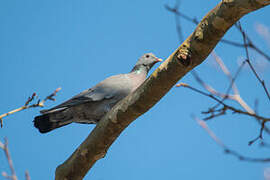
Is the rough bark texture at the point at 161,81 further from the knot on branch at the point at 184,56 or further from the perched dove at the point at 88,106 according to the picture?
the perched dove at the point at 88,106

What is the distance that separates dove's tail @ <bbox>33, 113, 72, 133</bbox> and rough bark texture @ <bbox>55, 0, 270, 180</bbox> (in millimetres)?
1151

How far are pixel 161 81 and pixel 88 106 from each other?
2.01 meters

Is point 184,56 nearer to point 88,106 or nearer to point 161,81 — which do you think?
point 161,81

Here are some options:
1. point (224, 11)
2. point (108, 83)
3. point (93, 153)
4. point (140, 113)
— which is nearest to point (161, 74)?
point (140, 113)

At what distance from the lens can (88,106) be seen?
193 inches

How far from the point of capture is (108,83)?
197 inches

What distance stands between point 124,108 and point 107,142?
1.34 ft

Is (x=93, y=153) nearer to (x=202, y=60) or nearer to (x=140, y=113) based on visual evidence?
(x=140, y=113)

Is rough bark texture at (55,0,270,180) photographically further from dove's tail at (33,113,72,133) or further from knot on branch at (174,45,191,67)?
dove's tail at (33,113,72,133)

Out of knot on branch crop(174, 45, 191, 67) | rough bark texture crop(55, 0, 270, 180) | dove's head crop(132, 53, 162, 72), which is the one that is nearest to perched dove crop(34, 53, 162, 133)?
dove's head crop(132, 53, 162, 72)

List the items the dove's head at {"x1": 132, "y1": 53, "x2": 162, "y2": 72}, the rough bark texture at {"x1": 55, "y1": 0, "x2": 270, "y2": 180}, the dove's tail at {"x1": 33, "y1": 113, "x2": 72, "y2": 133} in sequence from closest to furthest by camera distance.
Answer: the rough bark texture at {"x1": 55, "y1": 0, "x2": 270, "y2": 180}, the dove's tail at {"x1": 33, "y1": 113, "x2": 72, "y2": 133}, the dove's head at {"x1": 132, "y1": 53, "x2": 162, "y2": 72}

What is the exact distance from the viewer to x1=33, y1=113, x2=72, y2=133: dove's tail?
4730 millimetres

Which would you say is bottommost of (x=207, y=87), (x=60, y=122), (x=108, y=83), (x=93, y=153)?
(x=207, y=87)

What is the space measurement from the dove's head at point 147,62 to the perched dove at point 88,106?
530 mm
